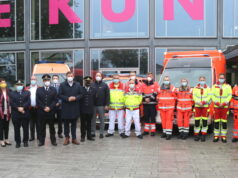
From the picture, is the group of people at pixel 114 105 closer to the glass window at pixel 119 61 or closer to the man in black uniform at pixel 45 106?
the man in black uniform at pixel 45 106

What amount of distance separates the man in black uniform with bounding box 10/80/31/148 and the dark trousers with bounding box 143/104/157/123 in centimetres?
342

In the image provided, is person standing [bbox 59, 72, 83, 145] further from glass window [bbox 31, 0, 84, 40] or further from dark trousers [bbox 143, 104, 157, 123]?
glass window [bbox 31, 0, 84, 40]

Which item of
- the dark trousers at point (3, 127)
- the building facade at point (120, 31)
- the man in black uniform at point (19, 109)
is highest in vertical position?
the building facade at point (120, 31)

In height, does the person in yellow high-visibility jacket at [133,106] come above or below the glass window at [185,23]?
below

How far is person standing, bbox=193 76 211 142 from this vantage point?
8117mm

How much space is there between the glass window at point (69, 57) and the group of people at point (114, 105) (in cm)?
978

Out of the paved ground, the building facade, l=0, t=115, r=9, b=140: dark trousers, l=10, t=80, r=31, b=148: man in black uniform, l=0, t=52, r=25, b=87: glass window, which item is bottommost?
the paved ground

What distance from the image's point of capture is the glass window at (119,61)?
61.2 ft

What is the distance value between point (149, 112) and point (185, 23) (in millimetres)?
11148

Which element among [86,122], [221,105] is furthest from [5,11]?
[221,105]

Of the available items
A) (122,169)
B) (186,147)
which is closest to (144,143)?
(186,147)

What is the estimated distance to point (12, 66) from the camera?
20.3 m

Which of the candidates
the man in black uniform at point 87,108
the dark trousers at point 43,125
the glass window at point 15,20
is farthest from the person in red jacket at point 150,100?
the glass window at point 15,20

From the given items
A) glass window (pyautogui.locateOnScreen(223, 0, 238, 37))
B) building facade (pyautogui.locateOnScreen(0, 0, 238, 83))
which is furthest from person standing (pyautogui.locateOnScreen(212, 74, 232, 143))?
glass window (pyautogui.locateOnScreen(223, 0, 238, 37))
